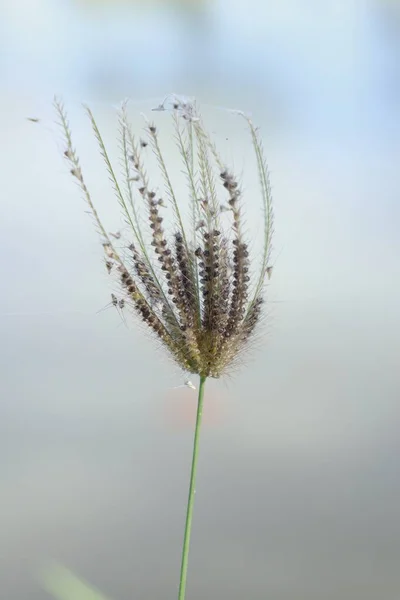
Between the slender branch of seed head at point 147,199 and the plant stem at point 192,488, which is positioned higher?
the slender branch of seed head at point 147,199

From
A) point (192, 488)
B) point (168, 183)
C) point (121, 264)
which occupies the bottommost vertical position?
point (192, 488)

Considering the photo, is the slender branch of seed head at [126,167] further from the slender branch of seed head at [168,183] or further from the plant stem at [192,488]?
the plant stem at [192,488]

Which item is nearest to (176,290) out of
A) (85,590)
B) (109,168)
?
(109,168)

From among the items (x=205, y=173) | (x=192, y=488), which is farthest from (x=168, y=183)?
(x=192, y=488)

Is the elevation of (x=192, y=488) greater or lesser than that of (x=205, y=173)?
lesser

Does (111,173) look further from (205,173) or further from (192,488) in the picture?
(192,488)

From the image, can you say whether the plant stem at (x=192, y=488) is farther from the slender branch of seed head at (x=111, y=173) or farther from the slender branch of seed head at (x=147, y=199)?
the slender branch of seed head at (x=111, y=173)

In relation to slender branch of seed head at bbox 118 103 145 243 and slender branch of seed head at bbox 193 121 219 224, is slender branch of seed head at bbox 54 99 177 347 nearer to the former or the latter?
slender branch of seed head at bbox 118 103 145 243

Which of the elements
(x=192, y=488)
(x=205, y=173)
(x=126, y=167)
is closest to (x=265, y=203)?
(x=205, y=173)
